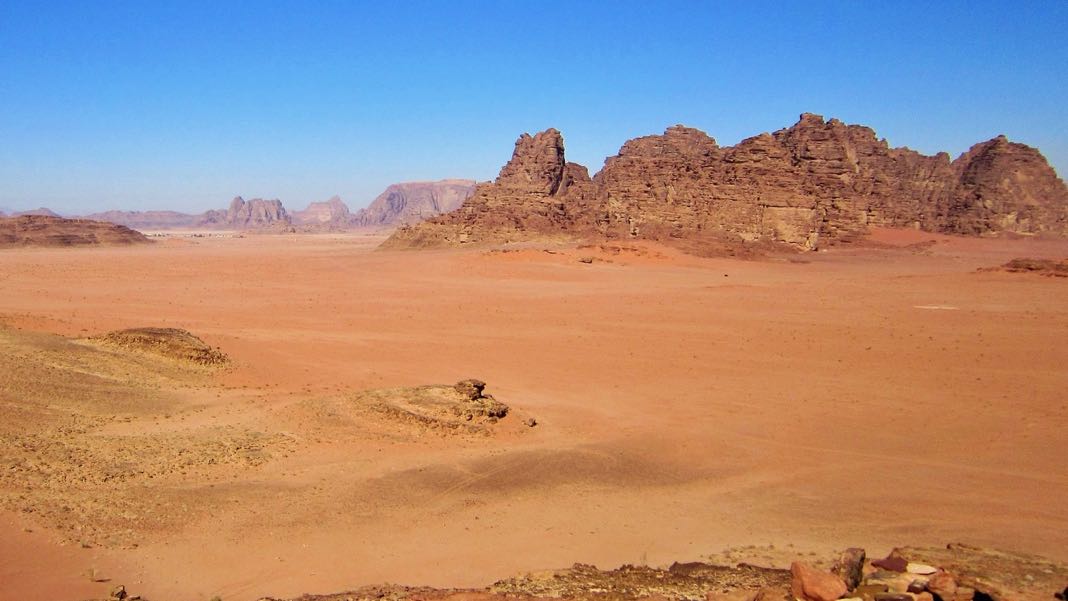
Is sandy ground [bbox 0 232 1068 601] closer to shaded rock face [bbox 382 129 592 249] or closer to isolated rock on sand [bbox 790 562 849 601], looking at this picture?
isolated rock on sand [bbox 790 562 849 601]

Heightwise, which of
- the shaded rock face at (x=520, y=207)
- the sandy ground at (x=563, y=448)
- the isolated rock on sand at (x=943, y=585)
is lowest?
the sandy ground at (x=563, y=448)

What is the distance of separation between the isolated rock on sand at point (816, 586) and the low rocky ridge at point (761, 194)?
138 ft

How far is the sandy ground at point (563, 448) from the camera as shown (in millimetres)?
6758

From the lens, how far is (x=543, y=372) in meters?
15.5

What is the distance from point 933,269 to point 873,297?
19206 millimetres

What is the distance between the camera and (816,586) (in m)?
5.01

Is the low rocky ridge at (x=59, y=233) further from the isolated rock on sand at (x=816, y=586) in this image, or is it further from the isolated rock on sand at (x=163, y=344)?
the isolated rock on sand at (x=816, y=586)

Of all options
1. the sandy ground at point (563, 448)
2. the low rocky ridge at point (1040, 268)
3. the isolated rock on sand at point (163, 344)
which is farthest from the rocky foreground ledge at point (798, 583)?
the low rocky ridge at point (1040, 268)

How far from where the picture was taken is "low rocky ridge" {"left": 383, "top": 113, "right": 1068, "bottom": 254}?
51.2 m

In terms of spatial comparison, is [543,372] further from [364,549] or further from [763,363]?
[364,549]

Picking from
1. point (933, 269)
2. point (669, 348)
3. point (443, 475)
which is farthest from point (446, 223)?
point (443, 475)

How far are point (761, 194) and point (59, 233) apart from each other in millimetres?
71067

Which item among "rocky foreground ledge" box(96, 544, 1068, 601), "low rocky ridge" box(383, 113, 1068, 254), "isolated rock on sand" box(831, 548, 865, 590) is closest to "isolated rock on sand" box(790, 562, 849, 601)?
"rocky foreground ledge" box(96, 544, 1068, 601)

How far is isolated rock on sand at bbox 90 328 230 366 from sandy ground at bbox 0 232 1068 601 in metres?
0.68
